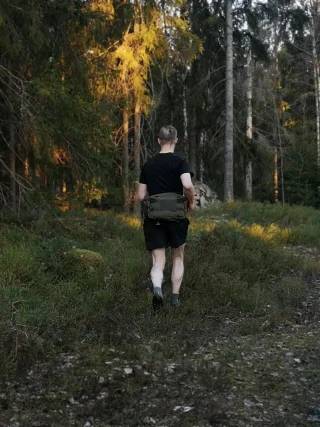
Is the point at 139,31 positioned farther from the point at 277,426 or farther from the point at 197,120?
the point at 277,426

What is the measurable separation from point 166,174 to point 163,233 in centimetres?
74

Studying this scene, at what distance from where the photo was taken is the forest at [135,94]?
328 inches

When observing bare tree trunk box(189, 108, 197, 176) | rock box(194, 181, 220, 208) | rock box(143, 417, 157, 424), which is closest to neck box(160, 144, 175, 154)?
rock box(143, 417, 157, 424)

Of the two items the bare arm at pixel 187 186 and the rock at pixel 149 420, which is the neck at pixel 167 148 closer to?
the bare arm at pixel 187 186

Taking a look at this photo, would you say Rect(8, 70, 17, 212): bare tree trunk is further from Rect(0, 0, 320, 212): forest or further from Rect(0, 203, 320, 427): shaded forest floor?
Rect(0, 203, 320, 427): shaded forest floor

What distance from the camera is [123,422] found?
→ 3115 mm

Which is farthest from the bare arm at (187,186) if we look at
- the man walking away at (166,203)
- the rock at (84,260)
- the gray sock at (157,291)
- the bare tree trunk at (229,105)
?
the bare tree trunk at (229,105)

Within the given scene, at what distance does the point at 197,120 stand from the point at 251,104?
2975mm

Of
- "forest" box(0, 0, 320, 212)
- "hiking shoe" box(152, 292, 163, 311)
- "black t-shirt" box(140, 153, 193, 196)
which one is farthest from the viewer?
"forest" box(0, 0, 320, 212)

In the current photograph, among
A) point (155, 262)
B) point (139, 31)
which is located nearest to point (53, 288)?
Result: point (155, 262)

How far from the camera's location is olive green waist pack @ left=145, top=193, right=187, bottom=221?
17.4 feet

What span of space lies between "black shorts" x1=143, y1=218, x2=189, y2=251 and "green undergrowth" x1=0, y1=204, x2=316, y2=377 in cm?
77

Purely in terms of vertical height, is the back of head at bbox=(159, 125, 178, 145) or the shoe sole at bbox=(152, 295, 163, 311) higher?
the back of head at bbox=(159, 125, 178, 145)

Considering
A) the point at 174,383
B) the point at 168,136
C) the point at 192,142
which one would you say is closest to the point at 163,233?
the point at 168,136
